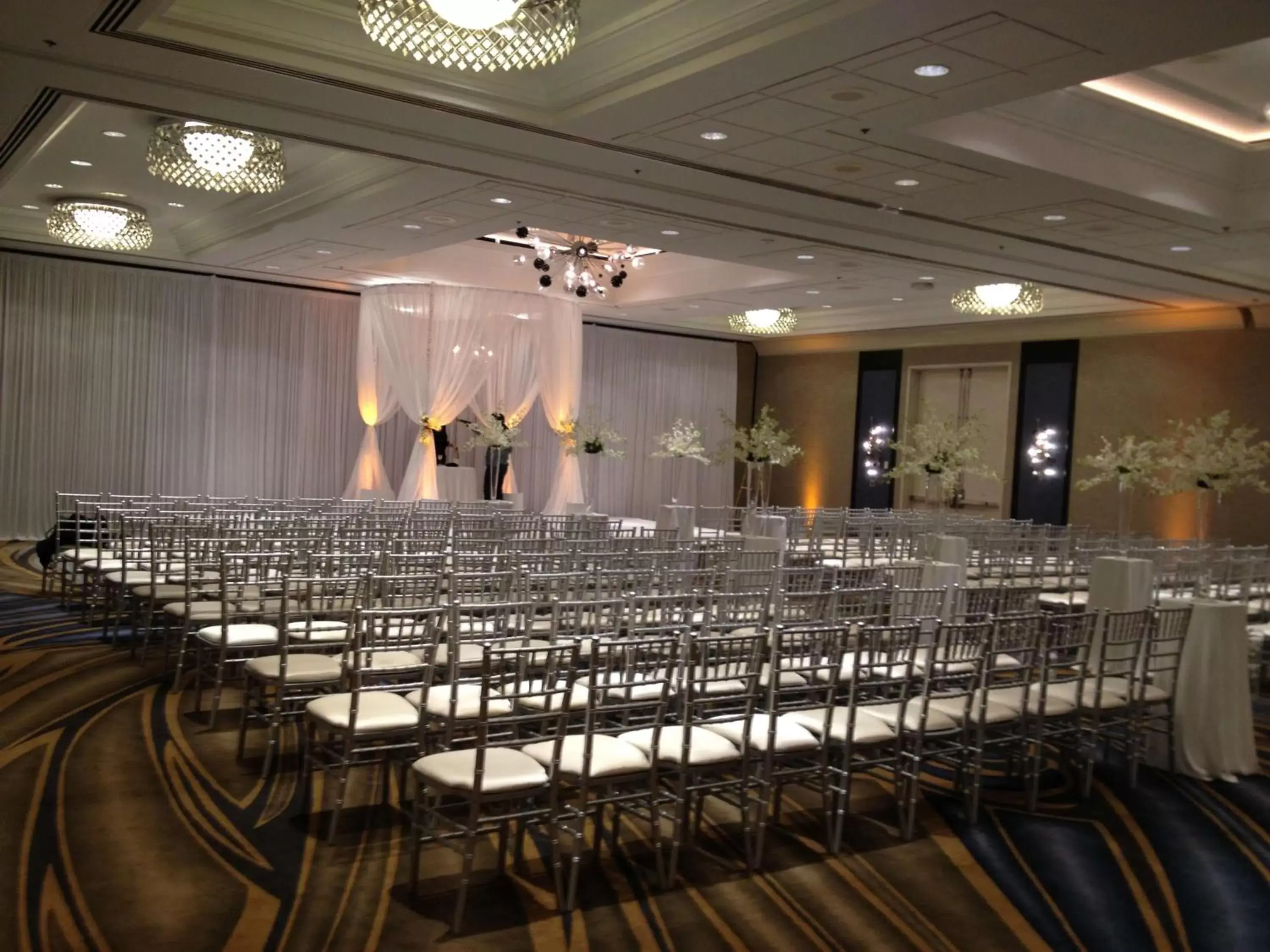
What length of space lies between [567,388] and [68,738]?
11.6 meters

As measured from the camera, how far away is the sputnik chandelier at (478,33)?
4.46 m

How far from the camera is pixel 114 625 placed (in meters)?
7.77

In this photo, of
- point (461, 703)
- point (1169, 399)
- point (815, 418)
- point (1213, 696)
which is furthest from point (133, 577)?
point (815, 418)

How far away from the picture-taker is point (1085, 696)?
5574 millimetres

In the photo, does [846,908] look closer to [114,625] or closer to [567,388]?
[114,625]

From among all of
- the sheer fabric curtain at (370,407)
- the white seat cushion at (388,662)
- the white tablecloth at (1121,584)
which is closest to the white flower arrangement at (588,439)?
the sheer fabric curtain at (370,407)

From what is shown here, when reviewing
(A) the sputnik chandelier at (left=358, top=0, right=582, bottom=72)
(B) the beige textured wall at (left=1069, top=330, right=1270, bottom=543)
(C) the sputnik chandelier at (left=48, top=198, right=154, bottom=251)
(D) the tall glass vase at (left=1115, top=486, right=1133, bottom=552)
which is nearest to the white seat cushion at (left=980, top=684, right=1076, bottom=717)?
(A) the sputnik chandelier at (left=358, top=0, right=582, bottom=72)

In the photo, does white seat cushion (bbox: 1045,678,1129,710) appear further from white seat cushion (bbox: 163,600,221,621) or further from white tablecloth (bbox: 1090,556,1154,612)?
white seat cushion (bbox: 163,600,221,621)

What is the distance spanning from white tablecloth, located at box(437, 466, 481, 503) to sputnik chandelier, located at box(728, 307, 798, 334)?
15.6 ft

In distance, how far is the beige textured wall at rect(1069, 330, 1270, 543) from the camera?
14.1 m

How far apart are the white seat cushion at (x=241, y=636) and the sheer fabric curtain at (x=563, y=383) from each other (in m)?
10.6

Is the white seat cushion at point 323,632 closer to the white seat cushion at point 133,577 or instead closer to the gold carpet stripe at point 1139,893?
the white seat cushion at point 133,577

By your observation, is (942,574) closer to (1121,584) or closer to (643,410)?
(1121,584)

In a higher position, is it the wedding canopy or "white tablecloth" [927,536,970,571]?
the wedding canopy
